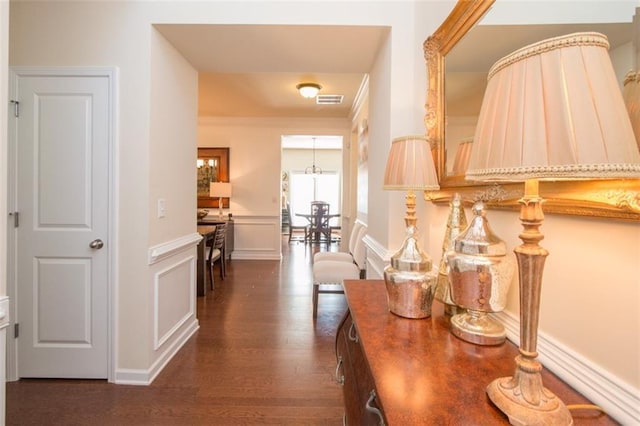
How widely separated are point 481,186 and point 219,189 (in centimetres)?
511

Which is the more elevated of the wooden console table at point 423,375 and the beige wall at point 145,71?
the beige wall at point 145,71

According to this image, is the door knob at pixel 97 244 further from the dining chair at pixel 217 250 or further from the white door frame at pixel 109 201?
the dining chair at pixel 217 250

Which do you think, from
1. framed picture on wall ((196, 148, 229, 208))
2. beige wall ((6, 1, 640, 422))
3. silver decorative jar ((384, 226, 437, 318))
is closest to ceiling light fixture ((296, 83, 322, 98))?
beige wall ((6, 1, 640, 422))

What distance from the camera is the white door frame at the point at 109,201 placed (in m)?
1.97

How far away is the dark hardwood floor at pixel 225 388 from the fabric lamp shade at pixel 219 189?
9.51ft

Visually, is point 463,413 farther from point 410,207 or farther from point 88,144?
point 88,144

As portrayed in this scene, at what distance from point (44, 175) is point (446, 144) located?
2489 mm

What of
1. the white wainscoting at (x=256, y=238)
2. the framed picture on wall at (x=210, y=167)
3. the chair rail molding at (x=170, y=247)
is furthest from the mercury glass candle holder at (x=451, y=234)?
the framed picture on wall at (x=210, y=167)

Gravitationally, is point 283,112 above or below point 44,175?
above

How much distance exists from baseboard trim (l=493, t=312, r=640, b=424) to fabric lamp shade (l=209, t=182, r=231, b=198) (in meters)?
5.37

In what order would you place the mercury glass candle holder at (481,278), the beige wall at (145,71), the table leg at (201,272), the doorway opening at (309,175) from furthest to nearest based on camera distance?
the doorway opening at (309,175) → the table leg at (201,272) → the beige wall at (145,71) → the mercury glass candle holder at (481,278)

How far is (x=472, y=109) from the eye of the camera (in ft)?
3.83

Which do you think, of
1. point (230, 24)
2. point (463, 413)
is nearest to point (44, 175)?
point (230, 24)

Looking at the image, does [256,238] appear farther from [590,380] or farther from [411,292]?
[590,380]
